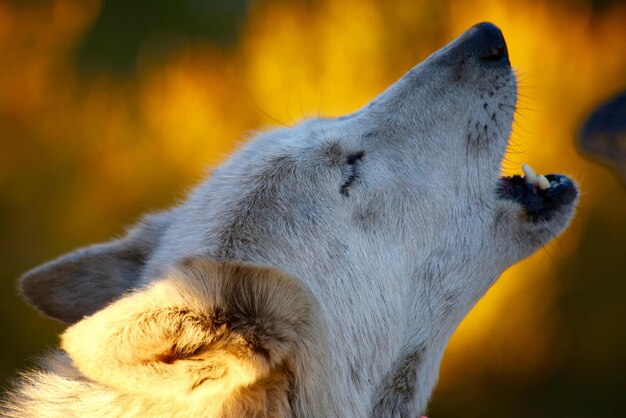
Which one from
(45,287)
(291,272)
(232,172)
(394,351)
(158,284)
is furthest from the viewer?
(45,287)

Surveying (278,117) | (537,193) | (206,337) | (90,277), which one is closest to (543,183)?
(537,193)

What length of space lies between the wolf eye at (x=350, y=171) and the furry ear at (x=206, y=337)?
51cm

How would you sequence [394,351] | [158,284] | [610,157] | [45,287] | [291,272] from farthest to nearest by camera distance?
[610,157], [45,287], [394,351], [291,272], [158,284]

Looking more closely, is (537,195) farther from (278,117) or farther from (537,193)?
(278,117)

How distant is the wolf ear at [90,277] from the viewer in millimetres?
2967

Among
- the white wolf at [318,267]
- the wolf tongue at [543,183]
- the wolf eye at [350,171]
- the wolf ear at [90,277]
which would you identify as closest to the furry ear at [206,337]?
A: the white wolf at [318,267]

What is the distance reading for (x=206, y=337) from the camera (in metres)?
1.90

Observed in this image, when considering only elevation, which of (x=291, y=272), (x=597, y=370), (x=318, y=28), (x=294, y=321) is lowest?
(x=597, y=370)

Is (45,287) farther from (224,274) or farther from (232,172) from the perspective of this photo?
(224,274)

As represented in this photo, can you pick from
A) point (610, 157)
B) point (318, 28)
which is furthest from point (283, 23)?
point (610, 157)

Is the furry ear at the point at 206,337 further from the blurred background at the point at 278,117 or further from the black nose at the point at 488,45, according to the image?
the blurred background at the point at 278,117

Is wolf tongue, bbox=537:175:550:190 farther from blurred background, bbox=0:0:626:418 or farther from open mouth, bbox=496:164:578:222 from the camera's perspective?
blurred background, bbox=0:0:626:418

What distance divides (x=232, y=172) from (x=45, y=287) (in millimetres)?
983

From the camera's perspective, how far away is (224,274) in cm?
204
